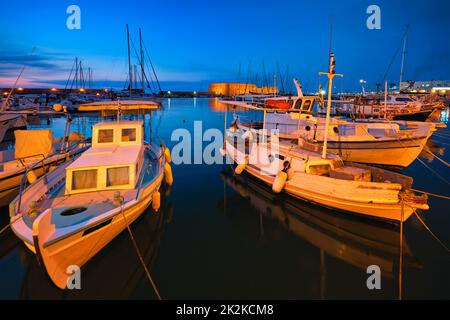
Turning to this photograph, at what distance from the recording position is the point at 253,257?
911 cm

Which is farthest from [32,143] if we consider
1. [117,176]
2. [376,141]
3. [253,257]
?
[376,141]

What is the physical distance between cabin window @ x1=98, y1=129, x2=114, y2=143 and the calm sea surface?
4.18m

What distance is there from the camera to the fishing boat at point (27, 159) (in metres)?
11.6

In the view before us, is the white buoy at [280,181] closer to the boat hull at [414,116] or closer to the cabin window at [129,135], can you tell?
the cabin window at [129,135]

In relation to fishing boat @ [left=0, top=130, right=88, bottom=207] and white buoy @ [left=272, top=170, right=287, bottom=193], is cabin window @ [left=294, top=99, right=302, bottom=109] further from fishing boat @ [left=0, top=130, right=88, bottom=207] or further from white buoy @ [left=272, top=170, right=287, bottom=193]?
fishing boat @ [left=0, top=130, right=88, bottom=207]

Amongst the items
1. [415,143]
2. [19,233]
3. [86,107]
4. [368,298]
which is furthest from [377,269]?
[86,107]

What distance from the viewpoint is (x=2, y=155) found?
46.4ft

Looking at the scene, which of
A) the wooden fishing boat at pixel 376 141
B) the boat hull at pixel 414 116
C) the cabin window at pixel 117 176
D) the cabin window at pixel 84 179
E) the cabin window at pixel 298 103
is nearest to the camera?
the cabin window at pixel 84 179

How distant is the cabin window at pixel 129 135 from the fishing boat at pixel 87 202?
0.15 ft

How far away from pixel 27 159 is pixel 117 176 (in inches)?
285

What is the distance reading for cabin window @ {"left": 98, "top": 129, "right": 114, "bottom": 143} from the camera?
489 inches

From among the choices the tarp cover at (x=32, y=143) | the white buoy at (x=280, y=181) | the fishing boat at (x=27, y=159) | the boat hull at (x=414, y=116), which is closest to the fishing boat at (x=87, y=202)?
the fishing boat at (x=27, y=159)
